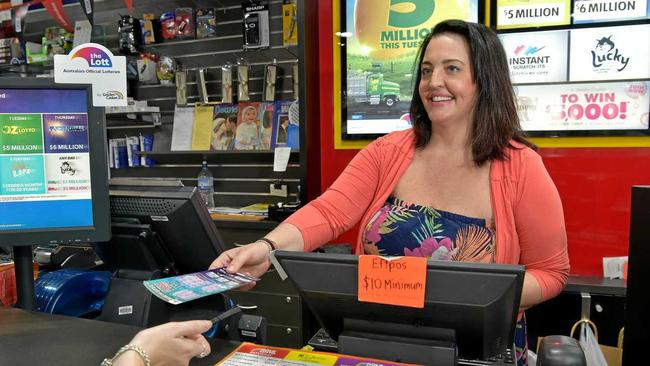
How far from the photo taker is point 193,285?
110cm

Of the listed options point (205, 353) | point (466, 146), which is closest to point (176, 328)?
point (205, 353)

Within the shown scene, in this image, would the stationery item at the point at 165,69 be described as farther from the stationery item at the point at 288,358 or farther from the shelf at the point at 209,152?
the stationery item at the point at 288,358

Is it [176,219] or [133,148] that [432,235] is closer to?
[176,219]

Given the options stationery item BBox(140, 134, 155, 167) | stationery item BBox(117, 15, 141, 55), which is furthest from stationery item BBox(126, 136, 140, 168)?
stationery item BBox(117, 15, 141, 55)

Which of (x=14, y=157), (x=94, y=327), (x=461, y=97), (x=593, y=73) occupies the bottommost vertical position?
(x=94, y=327)

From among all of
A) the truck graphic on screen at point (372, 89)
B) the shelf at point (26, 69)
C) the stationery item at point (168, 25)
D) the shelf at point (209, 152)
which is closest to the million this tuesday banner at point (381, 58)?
the truck graphic on screen at point (372, 89)

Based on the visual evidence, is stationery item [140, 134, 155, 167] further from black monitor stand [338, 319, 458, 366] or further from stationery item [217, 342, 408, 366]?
black monitor stand [338, 319, 458, 366]

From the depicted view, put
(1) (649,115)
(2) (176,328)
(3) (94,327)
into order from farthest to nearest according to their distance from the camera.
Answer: (1) (649,115) < (3) (94,327) < (2) (176,328)

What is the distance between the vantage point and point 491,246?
59.6 inches

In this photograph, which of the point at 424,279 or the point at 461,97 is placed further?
the point at 461,97

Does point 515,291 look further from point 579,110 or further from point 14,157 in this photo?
point 579,110

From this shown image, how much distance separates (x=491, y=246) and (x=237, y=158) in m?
2.63

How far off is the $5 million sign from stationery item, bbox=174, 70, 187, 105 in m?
3.30

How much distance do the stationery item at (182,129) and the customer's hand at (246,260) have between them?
2.62m
